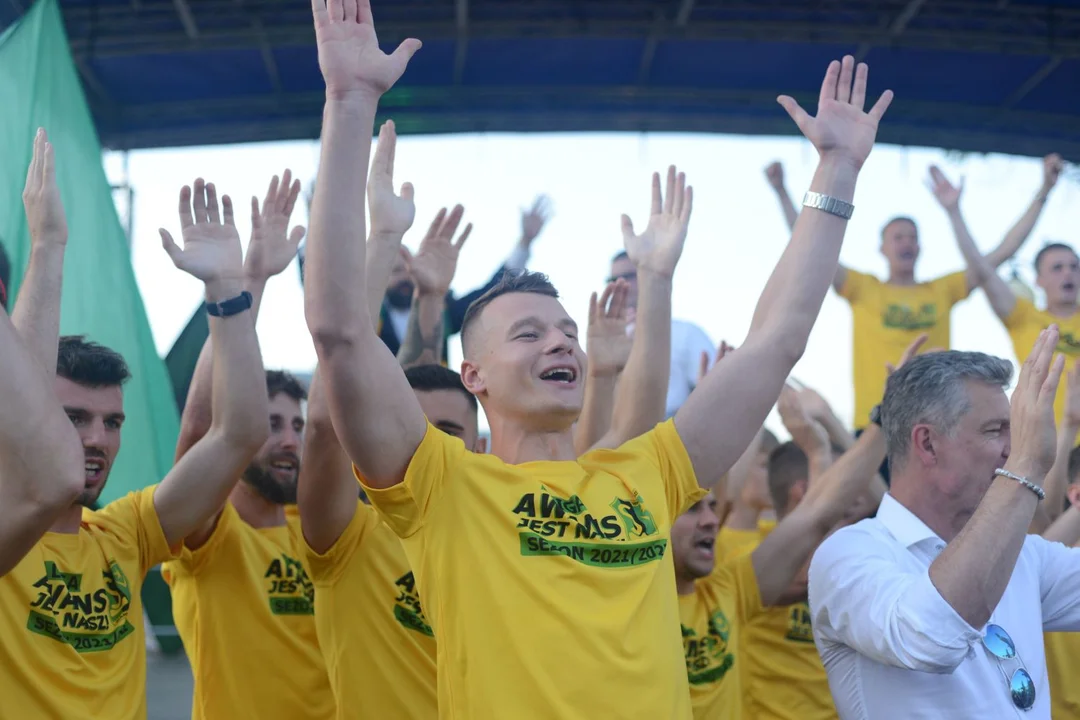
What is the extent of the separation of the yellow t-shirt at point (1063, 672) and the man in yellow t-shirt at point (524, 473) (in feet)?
7.09

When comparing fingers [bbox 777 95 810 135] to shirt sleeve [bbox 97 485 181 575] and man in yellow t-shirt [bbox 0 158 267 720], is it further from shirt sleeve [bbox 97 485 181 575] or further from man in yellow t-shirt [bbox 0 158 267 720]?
shirt sleeve [bbox 97 485 181 575]

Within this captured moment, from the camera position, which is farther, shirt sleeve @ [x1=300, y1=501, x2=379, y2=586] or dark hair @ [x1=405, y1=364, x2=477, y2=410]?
dark hair @ [x1=405, y1=364, x2=477, y2=410]

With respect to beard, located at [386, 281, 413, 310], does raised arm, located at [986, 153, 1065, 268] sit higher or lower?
higher

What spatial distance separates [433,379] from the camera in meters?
3.26

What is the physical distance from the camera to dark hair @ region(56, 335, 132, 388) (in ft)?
9.36

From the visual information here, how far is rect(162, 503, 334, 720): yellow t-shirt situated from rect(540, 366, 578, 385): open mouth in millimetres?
1471

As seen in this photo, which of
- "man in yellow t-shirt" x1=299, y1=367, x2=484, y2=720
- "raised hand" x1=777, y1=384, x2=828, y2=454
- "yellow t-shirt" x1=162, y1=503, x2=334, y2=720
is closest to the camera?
"man in yellow t-shirt" x1=299, y1=367, x2=484, y2=720

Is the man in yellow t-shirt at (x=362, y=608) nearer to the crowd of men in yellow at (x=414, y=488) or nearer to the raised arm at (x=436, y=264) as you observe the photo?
the crowd of men in yellow at (x=414, y=488)

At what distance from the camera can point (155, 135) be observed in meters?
8.47

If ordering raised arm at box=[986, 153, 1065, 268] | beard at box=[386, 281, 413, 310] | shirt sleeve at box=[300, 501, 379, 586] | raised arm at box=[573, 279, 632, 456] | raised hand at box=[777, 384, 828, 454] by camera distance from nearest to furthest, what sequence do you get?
shirt sleeve at box=[300, 501, 379, 586] < raised arm at box=[573, 279, 632, 456] < raised hand at box=[777, 384, 828, 454] < beard at box=[386, 281, 413, 310] < raised arm at box=[986, 153, 1065, 268]

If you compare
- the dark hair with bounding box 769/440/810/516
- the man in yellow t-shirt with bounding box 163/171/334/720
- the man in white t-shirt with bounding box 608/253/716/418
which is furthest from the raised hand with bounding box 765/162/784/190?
the man in yellow t-shirt with bounding box 163/171/334/720

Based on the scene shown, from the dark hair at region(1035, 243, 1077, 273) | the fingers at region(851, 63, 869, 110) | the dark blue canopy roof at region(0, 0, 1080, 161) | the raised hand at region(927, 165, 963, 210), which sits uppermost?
the dark blue canopy roof at region(0, 0, 1080, 161)

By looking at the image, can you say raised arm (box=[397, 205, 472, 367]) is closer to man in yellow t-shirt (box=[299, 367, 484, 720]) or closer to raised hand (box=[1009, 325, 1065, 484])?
man in yellow t-shirt (box=[299, 367, 484, 720])

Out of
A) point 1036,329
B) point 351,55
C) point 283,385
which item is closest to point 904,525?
point 351,55
